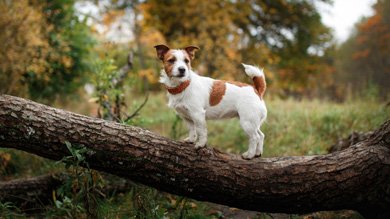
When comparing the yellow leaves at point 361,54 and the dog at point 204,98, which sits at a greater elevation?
the yellow leaves at point 361,54

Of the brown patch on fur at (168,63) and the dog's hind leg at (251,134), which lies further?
the dog's hind leg at (251,134)

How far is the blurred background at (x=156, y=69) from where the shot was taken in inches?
167

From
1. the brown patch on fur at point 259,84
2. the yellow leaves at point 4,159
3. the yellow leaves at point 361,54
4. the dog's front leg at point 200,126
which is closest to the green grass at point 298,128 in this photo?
the yellow leaves at point 4,159

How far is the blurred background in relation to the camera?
167 inches

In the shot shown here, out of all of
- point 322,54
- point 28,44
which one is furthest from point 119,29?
point 322,54

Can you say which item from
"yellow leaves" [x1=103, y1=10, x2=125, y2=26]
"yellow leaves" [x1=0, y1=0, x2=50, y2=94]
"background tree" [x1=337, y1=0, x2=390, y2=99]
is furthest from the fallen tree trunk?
"background tree" [x1=337, y1=0, x2=390, y2=99]

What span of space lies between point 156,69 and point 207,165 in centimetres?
750

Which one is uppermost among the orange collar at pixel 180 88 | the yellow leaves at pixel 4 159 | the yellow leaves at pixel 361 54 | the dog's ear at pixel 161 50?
the yellow leaves at pixel 361 54

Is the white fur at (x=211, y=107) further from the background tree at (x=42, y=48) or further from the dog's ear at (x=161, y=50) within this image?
the background tree at (x=42, y=48)

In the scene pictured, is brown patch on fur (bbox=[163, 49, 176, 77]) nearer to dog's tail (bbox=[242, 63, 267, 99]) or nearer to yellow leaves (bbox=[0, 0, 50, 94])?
dog's tail (bbox=[242, 63, 267, 99])

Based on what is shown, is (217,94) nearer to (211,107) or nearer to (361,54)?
(211,107)

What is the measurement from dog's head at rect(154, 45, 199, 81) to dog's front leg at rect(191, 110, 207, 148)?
1.11 feet

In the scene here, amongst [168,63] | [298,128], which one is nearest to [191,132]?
[168,63]

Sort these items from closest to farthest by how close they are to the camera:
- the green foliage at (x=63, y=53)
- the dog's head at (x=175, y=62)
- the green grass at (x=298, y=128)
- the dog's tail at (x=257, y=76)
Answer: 1. the dog's head at (x=175, y=62)
2. the dog's tail at (x=257, y=76)
3. the green grass at (x=298, y=128)
4. the green foliage at (x=63, y=53)
